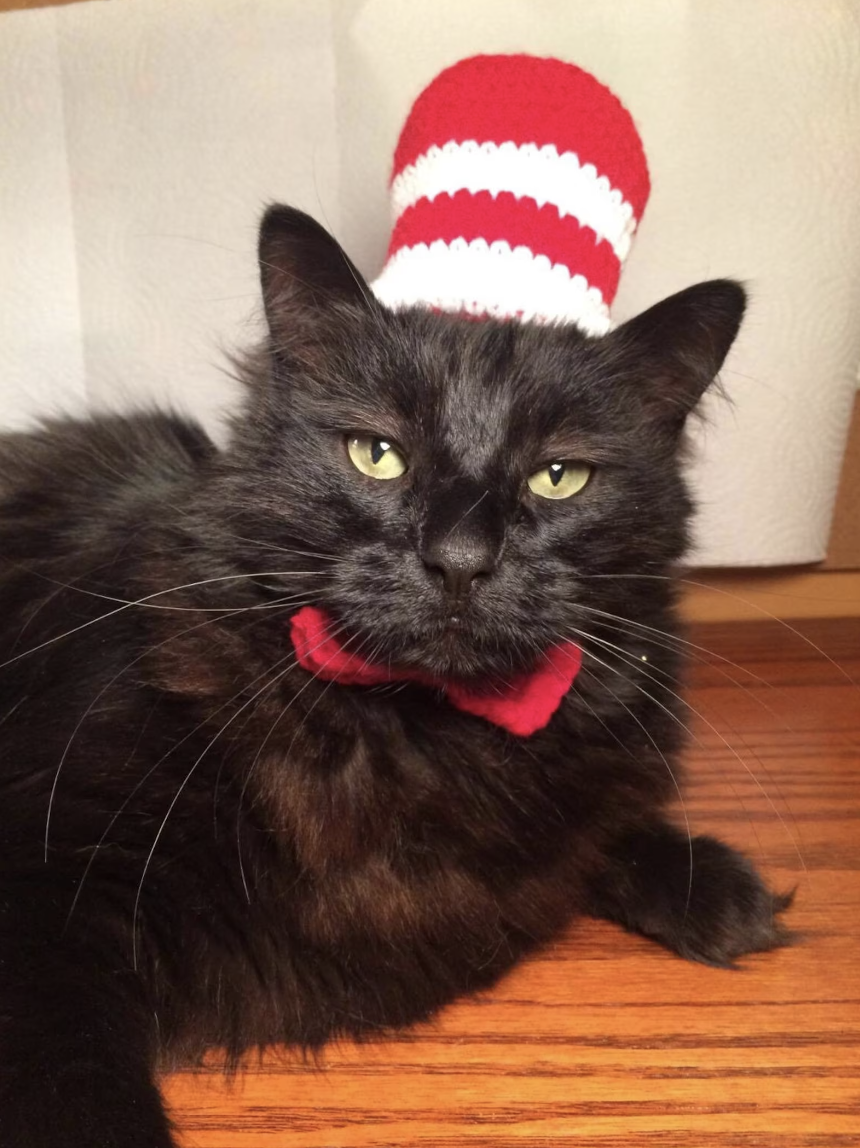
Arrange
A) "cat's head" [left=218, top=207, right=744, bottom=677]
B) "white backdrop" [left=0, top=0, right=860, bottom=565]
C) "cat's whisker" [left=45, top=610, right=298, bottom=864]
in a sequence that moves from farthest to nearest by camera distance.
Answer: "white backdrop" [left=0, top=0, right=860, bottom=565], "cat's whisker" [left=45, top=610, right=298, bottom=864], "cat's head" [left=218, top=207, right=744, bottom=677]

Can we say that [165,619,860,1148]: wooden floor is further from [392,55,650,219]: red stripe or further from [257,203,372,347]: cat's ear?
[392,55,650,219]: red stripe

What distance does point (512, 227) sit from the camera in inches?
43.9

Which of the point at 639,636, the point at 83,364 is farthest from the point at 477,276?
the point at 83,364

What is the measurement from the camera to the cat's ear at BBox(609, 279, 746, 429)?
1.07 m

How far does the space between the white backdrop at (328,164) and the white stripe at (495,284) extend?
0.54 metres

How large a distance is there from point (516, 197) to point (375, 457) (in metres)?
0.38

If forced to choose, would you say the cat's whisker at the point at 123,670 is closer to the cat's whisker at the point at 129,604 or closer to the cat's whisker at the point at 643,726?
the cat's whisker at the point at 129,604

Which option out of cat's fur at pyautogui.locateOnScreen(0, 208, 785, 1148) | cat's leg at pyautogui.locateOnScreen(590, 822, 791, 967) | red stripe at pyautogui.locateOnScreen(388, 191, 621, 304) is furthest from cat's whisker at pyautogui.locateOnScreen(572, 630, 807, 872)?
red stripe at pyautogui.locateOnScreen(388, 191, 621, 304)

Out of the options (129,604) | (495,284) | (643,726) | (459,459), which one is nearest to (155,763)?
(129,604)

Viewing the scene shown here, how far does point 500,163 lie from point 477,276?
0.47ft

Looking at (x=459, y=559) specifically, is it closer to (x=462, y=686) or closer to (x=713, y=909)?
(x=462, y=686)

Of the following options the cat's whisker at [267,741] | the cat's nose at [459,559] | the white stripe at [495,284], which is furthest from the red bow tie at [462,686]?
the white stripe at [495,284]

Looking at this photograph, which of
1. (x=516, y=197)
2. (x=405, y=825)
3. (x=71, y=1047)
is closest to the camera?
(x=71, y=1047)

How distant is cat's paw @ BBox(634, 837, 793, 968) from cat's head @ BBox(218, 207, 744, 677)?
0.32 meters
